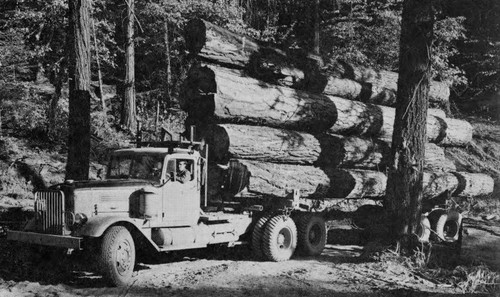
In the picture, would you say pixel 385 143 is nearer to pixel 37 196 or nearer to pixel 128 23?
pixel 37 196

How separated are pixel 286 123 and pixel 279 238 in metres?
2.94

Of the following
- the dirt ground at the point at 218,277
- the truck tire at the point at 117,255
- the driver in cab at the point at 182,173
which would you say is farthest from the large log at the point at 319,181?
the truck tire at the point at 117,255

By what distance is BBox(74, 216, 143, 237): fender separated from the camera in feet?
26.1

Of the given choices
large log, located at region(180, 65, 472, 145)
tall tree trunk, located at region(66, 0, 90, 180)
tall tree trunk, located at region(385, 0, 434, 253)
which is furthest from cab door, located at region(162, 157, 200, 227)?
tall tree trunk, located at region(385, 0, 434, 253)

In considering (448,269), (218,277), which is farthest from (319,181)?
(218,277)

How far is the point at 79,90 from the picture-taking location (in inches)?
453

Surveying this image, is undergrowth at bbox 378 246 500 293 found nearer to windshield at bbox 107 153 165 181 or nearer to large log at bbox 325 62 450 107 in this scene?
windshield at bbox 107 153 165 181

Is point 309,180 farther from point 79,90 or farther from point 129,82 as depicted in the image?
point 129,82

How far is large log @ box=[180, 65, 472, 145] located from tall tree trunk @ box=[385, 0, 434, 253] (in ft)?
→ 8.53

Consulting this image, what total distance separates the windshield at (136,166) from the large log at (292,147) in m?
1.66

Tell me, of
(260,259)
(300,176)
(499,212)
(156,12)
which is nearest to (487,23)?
(499,212)

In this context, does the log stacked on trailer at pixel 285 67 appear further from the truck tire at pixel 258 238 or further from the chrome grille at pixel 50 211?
the chrome grille at pixel 50 211

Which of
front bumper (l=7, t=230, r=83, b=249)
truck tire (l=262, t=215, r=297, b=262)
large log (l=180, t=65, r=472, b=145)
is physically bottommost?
truck tire (l=262, t=215, r=297, b=262)

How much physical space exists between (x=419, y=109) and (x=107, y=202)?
22.1ft
